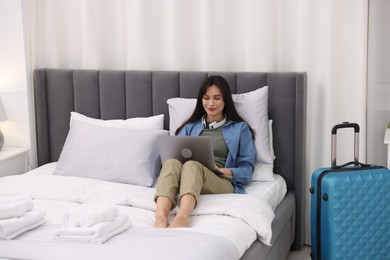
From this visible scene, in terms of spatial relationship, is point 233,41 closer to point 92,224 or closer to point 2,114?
point 2,114

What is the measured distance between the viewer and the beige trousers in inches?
127

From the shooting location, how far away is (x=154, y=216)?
3.18 m

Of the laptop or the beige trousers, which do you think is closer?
the beige trousers

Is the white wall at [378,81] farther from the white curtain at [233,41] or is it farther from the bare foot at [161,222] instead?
the bare foot at [161,222]

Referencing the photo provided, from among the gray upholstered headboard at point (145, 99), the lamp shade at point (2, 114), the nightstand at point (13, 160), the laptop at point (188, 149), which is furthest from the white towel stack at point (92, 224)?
the lamp shade at point (2, 114)

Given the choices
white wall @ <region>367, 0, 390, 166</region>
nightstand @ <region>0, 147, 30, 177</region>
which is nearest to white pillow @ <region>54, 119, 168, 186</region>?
nightstand @ <region>0, 147, 30, 177</region>

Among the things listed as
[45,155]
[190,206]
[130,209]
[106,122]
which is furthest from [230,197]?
[45,155]

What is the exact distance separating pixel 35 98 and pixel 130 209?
151 cm

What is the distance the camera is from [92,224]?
2.75 metres

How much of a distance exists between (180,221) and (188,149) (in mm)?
565

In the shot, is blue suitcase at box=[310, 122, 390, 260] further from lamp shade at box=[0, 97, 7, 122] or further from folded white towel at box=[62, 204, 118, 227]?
lamp shade at box=[0, 97, 7, 122]

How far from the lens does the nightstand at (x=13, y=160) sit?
414 cm

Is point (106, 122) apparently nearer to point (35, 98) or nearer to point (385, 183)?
point (35, 98)

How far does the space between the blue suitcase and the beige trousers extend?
19.8 inches
